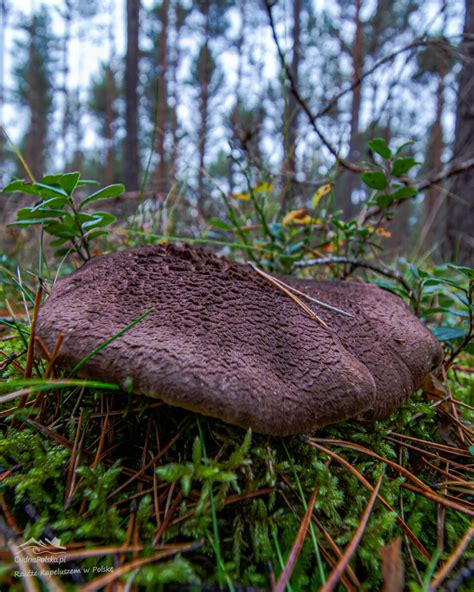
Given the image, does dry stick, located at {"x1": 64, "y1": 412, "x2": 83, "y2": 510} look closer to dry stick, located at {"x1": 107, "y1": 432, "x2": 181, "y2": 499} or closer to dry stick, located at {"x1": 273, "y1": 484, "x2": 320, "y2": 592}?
dry stick, located at {"x1": 107, "y1": 432, "x2": 181, "y2": 499}

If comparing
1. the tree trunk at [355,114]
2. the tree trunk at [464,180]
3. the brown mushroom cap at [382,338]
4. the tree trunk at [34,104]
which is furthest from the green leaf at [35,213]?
the tree trunk at [34,104]

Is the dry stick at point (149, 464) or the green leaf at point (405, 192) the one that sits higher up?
the green leaf at point (405, 192)

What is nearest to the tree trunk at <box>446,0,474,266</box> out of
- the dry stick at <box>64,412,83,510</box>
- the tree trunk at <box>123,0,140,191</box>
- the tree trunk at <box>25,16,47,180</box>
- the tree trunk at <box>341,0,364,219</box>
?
the dry stick at <box>64,412,83,510</box>

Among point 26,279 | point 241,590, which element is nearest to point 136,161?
point 26,279

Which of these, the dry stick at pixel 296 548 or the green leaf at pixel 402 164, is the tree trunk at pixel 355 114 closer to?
the green leaf at pixel 402 164

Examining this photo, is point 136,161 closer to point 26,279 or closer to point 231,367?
point 26,279
